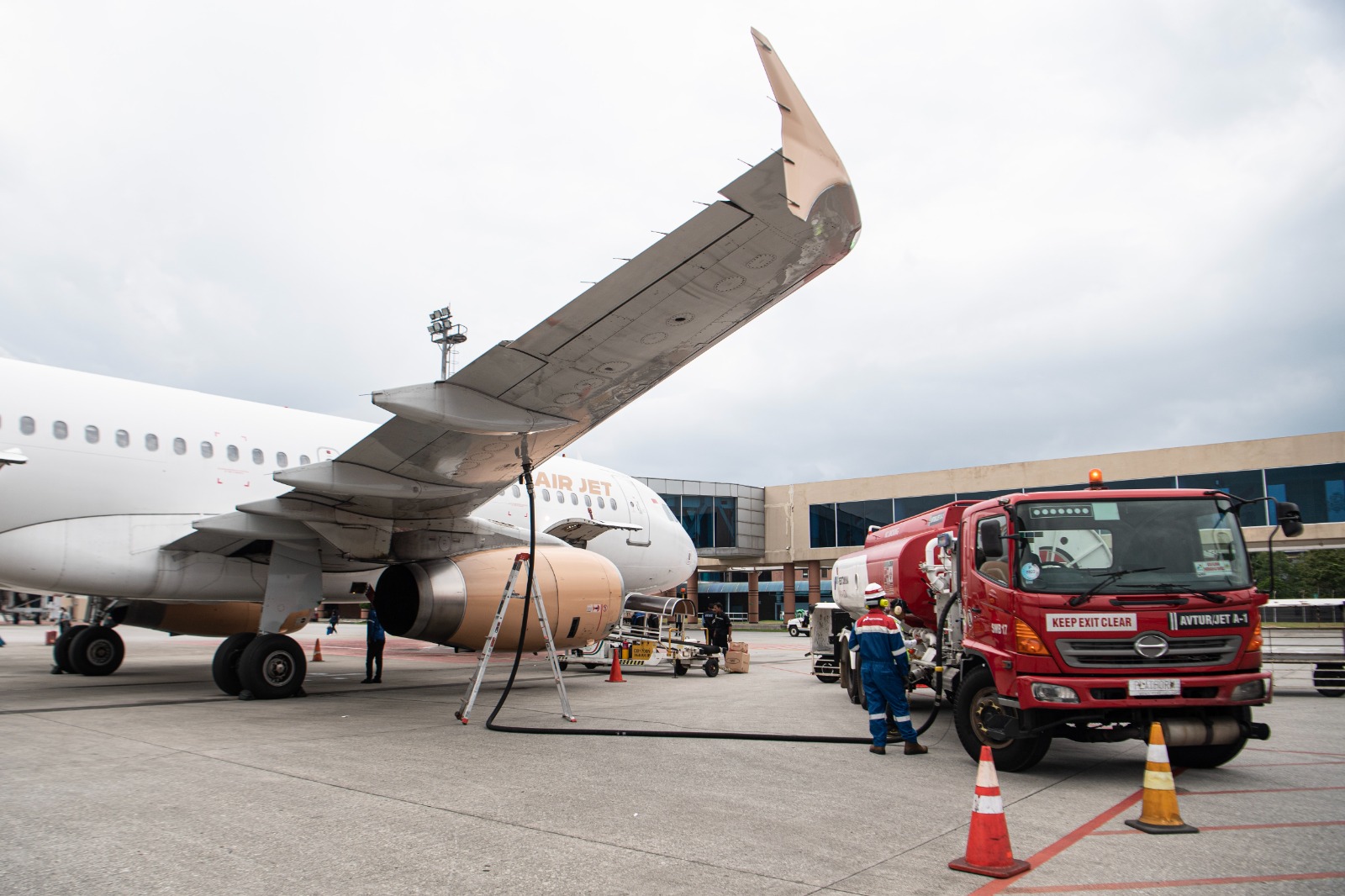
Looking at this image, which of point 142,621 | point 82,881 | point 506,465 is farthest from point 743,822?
point 142,621

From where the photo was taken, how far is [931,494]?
143 ft

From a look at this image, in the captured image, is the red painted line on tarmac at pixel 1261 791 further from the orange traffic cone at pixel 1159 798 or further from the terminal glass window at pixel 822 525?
the terminal glass window at pixel 822 525

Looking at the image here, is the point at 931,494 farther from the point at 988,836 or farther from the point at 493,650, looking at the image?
the point at 988,836

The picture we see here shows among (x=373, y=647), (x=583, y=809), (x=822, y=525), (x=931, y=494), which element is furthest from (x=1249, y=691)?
(x=822, y=525)

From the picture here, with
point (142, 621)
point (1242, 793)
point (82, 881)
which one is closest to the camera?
point (82, 881)

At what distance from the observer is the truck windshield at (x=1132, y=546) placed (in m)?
6.69

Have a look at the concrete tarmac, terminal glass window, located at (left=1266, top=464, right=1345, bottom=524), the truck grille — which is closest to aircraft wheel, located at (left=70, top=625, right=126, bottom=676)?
the concrete tarmac

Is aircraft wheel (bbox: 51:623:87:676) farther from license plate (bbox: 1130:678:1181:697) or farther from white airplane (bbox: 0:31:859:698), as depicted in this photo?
license plate (bbox: 1130:678:1181:697)

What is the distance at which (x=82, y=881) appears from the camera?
376 centimetres

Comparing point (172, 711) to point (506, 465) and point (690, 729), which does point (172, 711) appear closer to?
point (506, 465)

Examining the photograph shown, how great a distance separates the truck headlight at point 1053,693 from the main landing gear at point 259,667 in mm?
8642

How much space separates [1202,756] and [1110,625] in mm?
1715

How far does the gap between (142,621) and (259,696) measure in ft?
16.7

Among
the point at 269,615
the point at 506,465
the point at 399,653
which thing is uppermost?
the point at 506,465
